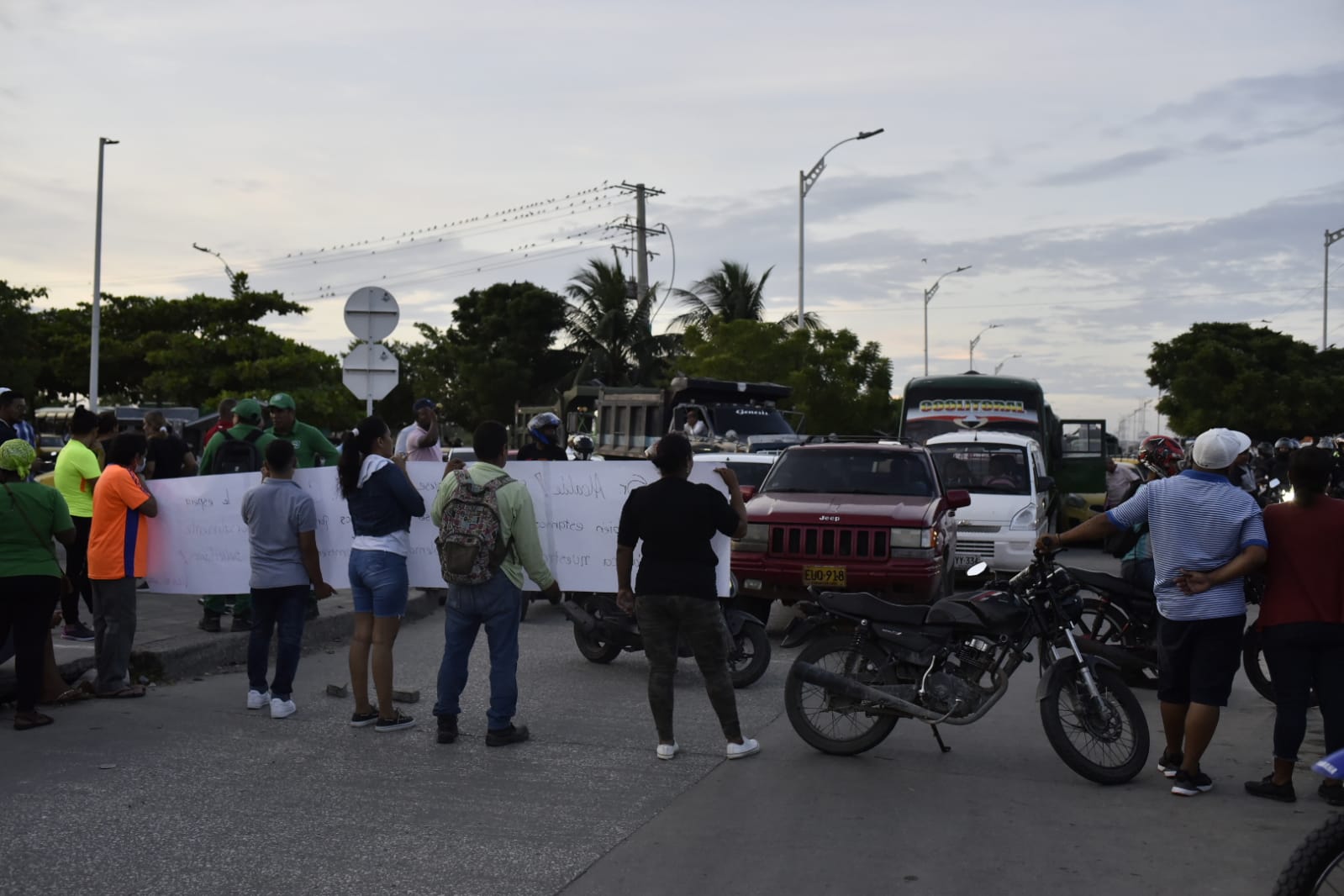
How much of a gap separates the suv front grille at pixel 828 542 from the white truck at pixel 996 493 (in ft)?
13.3

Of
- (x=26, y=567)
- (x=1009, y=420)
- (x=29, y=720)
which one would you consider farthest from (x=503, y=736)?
(x=1009, y=420)

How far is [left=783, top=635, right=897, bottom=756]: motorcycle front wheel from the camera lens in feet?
23.4

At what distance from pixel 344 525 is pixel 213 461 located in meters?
2.12

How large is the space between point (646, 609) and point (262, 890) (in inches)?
107

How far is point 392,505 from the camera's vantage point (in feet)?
24.9

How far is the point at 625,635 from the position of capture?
9742 mm

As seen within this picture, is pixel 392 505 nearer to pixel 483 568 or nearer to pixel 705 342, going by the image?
pixel 483 568

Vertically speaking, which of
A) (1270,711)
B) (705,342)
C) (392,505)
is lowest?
(1270,711)

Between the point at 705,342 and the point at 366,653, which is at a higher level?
the point at 705,342

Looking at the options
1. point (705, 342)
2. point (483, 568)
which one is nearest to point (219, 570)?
point (483, 568)

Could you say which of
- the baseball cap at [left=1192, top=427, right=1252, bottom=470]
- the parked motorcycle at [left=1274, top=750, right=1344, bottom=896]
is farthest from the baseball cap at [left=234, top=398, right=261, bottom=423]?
the parked motorcycle at [left=1274, top=750, right=1344, bottom=896]

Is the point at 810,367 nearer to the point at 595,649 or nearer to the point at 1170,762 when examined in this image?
the point at 595,649

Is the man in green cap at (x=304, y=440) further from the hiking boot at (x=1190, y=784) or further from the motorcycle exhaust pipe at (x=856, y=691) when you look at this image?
the hiking boot at (x=1190, y=784)

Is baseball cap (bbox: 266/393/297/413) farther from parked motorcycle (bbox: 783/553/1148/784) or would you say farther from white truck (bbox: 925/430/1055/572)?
white truck (bbox: 925/430/1055/572)
